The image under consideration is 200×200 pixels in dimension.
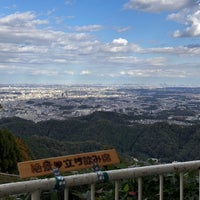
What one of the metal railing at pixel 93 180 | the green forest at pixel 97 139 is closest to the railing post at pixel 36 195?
the metal railing at pixel 93 180

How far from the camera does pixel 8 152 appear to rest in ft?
105

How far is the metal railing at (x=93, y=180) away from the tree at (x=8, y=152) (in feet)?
89.1

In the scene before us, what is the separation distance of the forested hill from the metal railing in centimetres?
6768

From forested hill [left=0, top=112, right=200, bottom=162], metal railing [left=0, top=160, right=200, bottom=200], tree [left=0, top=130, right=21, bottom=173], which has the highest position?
metal railing [left=0, top=160, right=200, bottom=200]

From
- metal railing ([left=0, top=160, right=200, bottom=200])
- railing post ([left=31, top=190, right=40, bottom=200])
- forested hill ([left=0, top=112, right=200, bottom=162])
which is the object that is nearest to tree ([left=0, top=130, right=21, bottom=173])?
metal railing ([left=0, top=160, right=200, bottom=200])

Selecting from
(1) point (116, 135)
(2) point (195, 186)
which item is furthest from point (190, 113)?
(2) point (195, 186)

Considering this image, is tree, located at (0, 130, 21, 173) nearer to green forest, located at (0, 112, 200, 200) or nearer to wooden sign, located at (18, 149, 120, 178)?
green forest, located at (0, 112, 200, 200)

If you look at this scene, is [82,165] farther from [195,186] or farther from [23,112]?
[23,112]

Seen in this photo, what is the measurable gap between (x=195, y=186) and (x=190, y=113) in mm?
159601

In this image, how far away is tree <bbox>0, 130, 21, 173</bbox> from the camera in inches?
1211

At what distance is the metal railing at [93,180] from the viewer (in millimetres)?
2756

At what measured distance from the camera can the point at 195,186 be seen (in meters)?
3.76


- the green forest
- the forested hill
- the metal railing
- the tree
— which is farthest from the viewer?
the forested hill

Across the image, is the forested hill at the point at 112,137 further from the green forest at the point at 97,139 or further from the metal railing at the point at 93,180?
the metal railing at the point at 93,180
